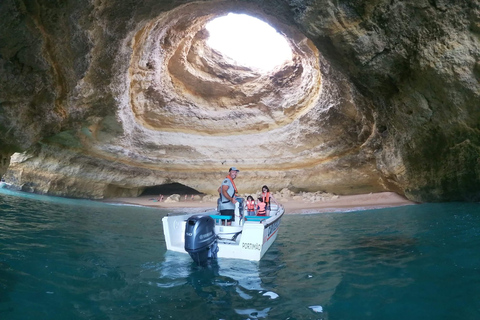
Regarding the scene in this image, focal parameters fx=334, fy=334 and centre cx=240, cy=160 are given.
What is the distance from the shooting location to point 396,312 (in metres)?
3.02

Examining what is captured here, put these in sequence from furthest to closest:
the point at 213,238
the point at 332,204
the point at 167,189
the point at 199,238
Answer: the point at 167,189 → the point at 332,204 → the point at 213,238 → the point at 199,238

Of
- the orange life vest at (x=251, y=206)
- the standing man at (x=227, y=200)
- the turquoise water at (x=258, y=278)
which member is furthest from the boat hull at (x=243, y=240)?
the orange life vest at (x=251, y=206)

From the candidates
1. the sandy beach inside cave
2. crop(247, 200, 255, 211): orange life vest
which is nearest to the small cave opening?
the sandy beach inside cave

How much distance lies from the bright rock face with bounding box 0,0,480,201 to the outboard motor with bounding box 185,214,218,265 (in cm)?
528

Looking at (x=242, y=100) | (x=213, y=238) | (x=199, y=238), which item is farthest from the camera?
(x=242, y=100)

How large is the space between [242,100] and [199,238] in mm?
10752

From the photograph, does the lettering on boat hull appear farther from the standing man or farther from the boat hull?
the standing man

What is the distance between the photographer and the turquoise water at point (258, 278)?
317cm

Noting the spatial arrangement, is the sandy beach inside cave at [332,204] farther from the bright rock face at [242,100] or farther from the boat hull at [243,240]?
the boat hull at [243,240]

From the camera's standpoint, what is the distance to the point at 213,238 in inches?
201

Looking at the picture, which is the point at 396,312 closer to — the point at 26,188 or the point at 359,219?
the point at 359,219

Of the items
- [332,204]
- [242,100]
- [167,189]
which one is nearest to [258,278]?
[332,204]

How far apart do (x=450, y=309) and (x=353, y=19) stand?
20.2 ft

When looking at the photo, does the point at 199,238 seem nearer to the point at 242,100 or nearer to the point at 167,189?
the point at 242,100
